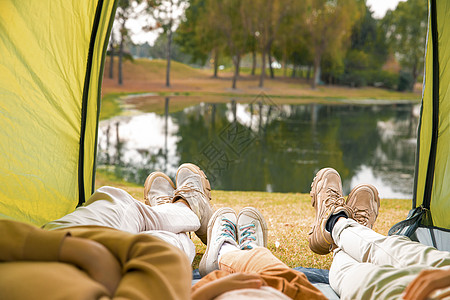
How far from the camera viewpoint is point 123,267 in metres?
0.60

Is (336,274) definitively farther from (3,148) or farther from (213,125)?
(213,125)

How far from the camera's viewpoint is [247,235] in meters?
1.32

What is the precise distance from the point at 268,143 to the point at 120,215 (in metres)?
6.82

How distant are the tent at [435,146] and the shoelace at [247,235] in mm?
583

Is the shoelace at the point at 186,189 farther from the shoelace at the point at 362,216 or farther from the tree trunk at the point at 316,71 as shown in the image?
the tree trunk at the point at 316,71

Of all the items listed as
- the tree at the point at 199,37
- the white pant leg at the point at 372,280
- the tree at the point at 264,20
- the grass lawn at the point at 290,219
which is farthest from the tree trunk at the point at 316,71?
the white pant leg at the point at 372,280

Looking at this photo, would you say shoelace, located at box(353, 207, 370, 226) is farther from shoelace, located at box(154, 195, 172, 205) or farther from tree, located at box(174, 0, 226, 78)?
tree, located at box(174, 0, 226, 78)

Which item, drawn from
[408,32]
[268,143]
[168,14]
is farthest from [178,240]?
[408,32]

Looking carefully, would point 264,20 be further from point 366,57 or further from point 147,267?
point 147,267

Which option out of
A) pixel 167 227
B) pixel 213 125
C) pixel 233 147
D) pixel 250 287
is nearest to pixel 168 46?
pixel 213 125

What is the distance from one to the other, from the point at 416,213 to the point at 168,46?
7153 mm

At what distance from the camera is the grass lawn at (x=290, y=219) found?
5.07 feet

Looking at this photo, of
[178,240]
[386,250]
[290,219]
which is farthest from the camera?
[290,219]

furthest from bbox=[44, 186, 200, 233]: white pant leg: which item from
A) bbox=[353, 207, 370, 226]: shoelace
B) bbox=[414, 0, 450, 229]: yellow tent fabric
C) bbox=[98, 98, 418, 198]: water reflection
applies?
bbox=[98, 98, 418, 198]: water reflection
